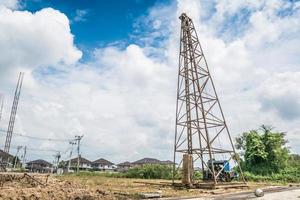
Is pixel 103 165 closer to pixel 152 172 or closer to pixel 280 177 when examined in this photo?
pixel 152 172

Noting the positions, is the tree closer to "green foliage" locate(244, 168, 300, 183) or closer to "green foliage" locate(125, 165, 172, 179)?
"green foliage" locate(244, 168, 300, 183)

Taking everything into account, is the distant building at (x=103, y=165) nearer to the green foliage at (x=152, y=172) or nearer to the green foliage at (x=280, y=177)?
the green foliage at (x=152, y=172)

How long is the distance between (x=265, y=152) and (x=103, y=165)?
80.8m

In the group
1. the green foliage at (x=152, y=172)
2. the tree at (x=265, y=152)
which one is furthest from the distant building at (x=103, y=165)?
the tree at (x=265, y=152)

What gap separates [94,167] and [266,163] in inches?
3162

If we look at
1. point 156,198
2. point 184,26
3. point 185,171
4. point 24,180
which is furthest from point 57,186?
point 184,26

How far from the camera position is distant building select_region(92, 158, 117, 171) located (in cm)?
11388

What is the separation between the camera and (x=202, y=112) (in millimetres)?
24672

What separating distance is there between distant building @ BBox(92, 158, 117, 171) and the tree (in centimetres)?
7676

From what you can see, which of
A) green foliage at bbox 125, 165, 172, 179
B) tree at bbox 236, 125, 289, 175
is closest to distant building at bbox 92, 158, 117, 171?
green foliage at bbox 125, 165, 172, 179

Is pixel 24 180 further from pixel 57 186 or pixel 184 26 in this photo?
pixel 184 26

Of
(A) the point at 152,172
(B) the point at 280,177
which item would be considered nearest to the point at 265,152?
(B) the point at 280,177

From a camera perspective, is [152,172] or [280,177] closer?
[280,177]

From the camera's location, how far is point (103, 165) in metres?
116
